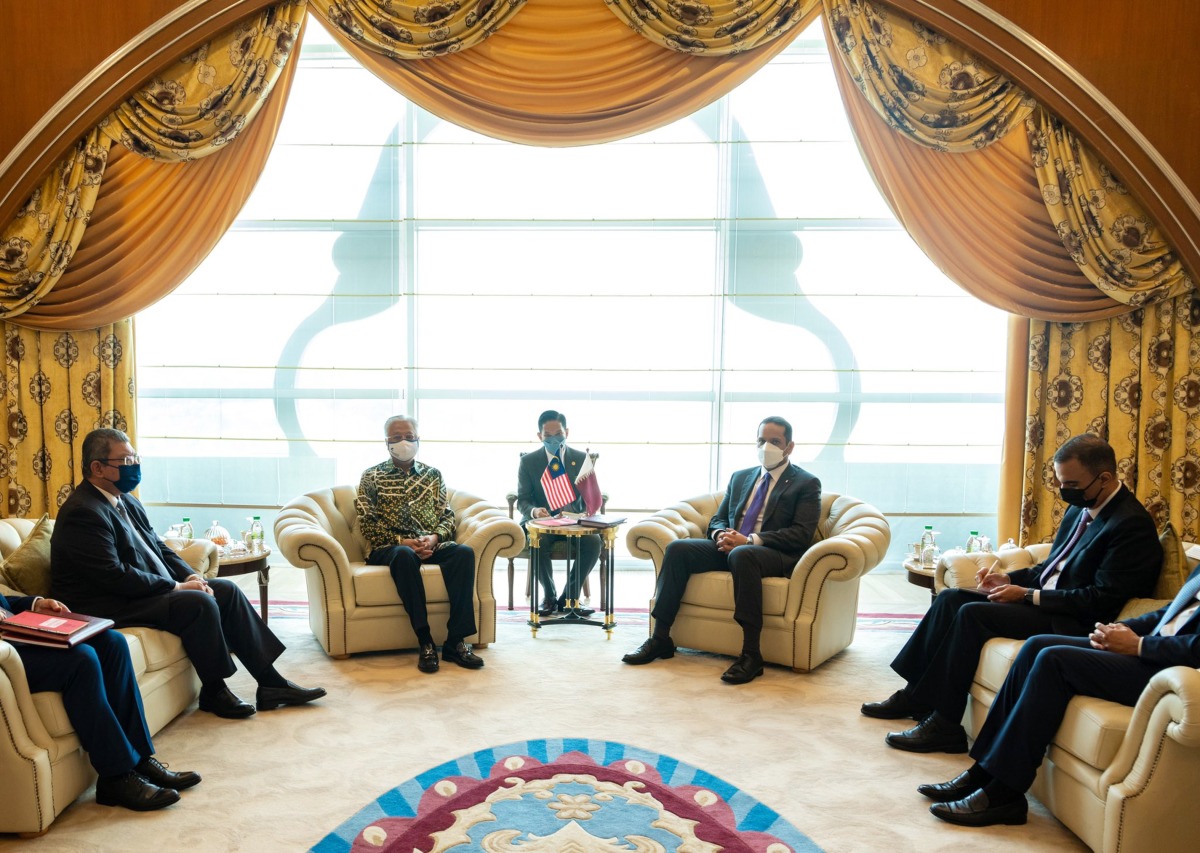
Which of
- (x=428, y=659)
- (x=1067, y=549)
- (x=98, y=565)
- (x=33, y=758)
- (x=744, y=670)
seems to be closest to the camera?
(x=33, y=758)

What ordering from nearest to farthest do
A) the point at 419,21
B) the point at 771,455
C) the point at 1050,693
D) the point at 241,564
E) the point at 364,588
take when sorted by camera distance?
the point at 1050,693 < the point at 364,588 < the point at 241,564 < the point at 771,455 < the point at 419,21

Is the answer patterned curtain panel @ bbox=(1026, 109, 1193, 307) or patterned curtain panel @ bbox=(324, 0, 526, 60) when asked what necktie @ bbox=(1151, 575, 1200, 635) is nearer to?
patterned curtain panel @ bbox=(1026, 109, 1193, 307)

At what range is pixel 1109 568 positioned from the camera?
3.59 m

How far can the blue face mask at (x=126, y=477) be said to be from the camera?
12.8 ft

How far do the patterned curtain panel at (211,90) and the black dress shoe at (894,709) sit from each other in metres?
4.56

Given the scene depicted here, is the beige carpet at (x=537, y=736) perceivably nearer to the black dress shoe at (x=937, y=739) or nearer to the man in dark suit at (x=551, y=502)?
the black dress shoe at (x=937, y=739)

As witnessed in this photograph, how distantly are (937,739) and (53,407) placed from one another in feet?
16.8

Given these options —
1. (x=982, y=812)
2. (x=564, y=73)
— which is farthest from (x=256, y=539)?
(x=982, y=812)

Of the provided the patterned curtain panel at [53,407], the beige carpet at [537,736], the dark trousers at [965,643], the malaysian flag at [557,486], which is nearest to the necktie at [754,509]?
the beige carpet at [537,736]

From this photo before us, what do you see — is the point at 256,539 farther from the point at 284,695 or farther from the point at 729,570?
the point at 729,570

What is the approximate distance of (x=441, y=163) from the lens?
643 cm

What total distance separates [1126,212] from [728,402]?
2.56m

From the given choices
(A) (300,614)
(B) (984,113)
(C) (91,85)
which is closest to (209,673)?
(A) (300,614)

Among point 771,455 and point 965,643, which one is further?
point 771,455
